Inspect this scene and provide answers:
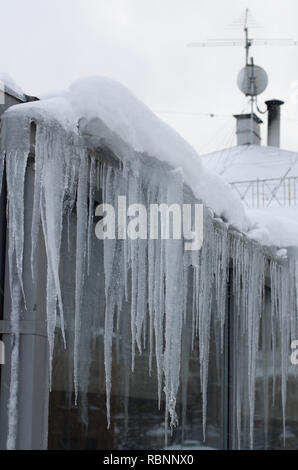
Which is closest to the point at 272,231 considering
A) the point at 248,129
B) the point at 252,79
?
the point at 248,129

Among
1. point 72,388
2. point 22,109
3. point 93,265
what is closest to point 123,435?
point 72,388

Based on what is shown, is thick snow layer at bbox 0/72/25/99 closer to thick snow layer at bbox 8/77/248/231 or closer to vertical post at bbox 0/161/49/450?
thick snow layer at bbox 8/77/248/231

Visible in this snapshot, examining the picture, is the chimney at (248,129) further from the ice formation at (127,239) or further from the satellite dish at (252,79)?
the ice formation at (127,239)

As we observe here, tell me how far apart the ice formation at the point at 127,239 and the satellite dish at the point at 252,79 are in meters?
11.3

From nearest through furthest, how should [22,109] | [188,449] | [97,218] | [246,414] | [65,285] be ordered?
[22,109] → [65,285] → [97,218] → [188,449] → [246,414]

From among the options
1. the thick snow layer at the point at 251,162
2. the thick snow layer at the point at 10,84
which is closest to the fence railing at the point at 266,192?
the thick snow layer at the point at 251,162

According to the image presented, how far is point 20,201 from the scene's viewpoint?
3.37 metres

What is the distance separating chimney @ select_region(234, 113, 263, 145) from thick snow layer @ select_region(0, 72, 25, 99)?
13220 millimetres

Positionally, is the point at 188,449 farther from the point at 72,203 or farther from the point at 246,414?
the point at 72,203

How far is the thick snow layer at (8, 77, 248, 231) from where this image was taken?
3.44 m

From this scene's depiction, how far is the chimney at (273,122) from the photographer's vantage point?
56.3 feet

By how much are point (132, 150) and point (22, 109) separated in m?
0.70

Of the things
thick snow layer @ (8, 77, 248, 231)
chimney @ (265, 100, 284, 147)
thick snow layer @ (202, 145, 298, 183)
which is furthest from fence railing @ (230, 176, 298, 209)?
thick snow layer @ (8, 77, 248, 231)

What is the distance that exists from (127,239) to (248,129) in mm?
12874
